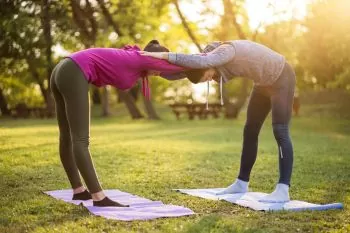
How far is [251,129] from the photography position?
7.08 metres

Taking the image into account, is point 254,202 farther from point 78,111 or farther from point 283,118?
point 78,111

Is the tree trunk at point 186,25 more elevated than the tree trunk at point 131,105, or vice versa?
the tree trunk at point 186,25

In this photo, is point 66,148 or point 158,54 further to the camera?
point 66,148

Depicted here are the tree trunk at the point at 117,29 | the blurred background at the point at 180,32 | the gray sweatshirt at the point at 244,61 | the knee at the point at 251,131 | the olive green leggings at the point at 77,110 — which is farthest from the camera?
the tree trunk at the point at 117,29

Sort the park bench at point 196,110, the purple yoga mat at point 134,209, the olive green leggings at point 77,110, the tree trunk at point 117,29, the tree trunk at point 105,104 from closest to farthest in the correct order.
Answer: the purple yoga mat at point 134,209 < the olive green leggings at point 77,110 < the tree trunk at point 117,29 < the park bench at point 196,110 < the tree trunk at point 105,104

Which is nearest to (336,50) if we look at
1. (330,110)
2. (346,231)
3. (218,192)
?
(330,110)

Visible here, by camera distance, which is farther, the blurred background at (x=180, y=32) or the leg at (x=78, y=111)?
the blurred background at (x=180, y=32)

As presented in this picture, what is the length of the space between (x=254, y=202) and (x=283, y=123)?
0.98 meters

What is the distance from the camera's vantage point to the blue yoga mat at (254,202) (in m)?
6.04

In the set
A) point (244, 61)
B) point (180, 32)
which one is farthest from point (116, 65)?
point (180, 32)

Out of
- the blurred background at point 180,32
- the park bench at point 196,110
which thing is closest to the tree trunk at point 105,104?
the blurred background at point 180,32

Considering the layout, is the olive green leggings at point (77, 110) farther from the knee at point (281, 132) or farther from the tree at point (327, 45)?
the tree at point (327, 45)

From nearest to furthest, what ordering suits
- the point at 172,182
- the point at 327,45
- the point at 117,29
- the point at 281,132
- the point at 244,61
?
1. the point at 244,61
2. the point at 281,132
3. the point at 172,182
4. the point at 327,45
5. the point at 117,29

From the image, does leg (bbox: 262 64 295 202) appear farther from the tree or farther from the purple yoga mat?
the tree
